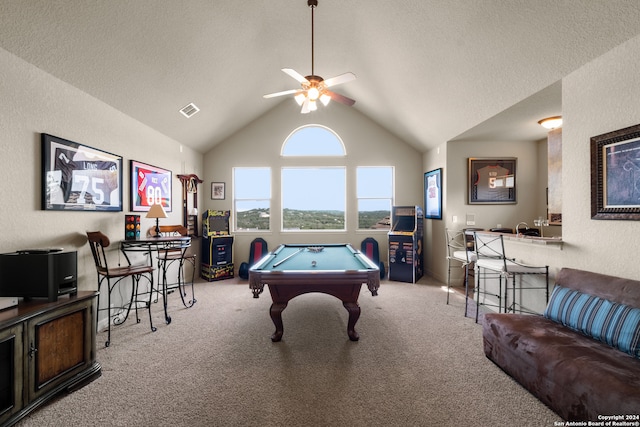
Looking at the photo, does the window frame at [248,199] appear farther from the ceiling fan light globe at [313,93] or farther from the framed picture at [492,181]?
the framed picture at [492,181]

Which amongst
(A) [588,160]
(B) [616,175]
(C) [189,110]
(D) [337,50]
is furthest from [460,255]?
(C) [189,110]

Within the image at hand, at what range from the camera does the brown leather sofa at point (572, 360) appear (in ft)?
4.83

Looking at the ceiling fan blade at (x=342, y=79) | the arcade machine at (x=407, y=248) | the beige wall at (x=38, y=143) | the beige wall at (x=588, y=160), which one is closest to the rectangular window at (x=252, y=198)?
the beige wall at (x=38, y=143)

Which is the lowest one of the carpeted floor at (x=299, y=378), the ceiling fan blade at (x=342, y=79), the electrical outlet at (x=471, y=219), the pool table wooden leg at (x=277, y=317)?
the carpeted floor at (x=299, y=378)

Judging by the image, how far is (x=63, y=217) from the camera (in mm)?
2850

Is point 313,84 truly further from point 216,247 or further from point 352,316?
point 216,247

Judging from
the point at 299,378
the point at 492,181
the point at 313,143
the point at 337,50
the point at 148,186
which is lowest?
the point at 299,378

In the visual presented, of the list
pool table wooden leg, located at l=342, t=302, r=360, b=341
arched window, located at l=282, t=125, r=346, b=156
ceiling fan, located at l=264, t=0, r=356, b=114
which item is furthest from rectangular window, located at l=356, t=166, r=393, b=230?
pool table wooden leg, located at l=342, t=302, r=360, b=341

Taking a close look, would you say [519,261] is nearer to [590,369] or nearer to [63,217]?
[590,369]

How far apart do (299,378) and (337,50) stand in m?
4.36

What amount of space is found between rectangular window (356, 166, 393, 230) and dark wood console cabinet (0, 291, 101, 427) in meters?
4.96

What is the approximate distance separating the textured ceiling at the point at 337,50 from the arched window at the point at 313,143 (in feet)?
4.62

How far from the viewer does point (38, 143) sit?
259 cm

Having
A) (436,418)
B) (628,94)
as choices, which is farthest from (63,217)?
(628,94)
